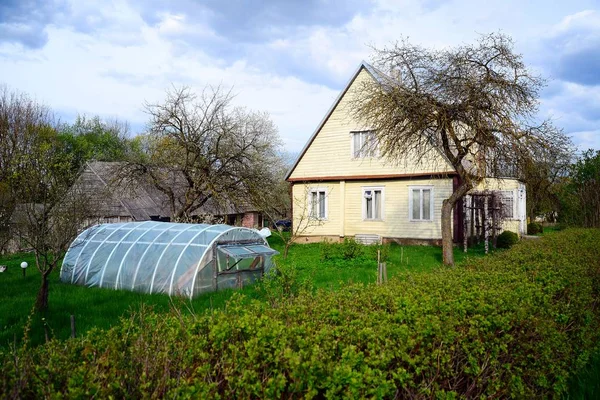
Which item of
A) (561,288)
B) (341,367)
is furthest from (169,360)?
(561,288)

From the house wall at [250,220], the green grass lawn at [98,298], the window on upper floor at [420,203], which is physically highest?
the window on upper floor at [420,203]

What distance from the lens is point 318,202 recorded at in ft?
83.6

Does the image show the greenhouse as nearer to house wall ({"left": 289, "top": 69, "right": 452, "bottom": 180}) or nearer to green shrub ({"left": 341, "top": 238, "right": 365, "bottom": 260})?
green shrub ({"left": 341, "top": 238, "right": 365, "bottom": 260})

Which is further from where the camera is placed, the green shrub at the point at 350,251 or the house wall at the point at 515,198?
the house wall at the point at 515,198

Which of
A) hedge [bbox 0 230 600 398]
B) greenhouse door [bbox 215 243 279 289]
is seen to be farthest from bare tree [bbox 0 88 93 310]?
hedge [bbox 0 230 600 398]

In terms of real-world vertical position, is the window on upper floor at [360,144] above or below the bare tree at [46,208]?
above

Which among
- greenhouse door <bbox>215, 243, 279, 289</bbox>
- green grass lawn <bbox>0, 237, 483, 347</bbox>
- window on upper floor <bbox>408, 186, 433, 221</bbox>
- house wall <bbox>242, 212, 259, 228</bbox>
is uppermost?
window on upper floor <bbox>408, 186, 433, 221</bbox>

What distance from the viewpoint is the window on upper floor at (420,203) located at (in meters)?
22.5

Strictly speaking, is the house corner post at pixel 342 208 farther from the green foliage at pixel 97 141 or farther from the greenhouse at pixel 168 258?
the green foliage at pixel 97 141

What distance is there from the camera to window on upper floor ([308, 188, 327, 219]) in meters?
25.4

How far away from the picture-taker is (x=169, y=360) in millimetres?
2855

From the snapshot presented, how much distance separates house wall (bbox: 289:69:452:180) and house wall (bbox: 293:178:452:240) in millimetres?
601

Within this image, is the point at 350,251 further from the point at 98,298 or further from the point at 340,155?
the point at 98,298

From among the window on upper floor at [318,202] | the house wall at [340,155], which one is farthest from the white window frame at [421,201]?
the window on upper floor at [318,202]
